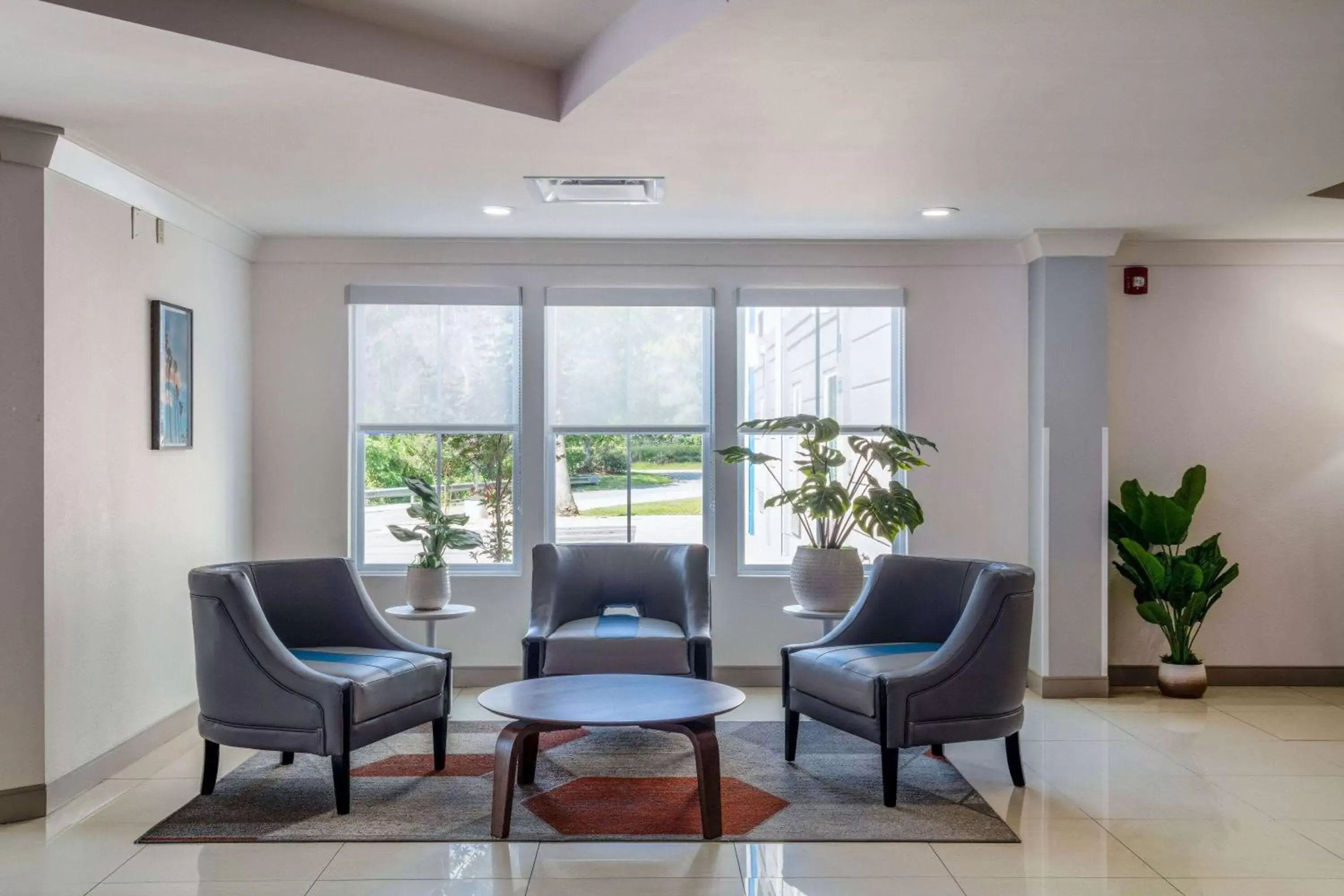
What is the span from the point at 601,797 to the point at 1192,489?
13.0 ft

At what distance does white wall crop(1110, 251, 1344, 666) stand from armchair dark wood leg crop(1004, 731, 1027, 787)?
235 centimetres

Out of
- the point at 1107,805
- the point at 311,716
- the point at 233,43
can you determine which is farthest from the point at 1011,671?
the point at 233,43

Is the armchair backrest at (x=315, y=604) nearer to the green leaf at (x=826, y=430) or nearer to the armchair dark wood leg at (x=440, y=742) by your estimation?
the armchair dark wood leg at (x=440, y=742)

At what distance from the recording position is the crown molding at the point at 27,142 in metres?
3.94

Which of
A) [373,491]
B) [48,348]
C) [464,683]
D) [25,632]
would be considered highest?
[48,348]

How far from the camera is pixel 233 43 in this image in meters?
3.15

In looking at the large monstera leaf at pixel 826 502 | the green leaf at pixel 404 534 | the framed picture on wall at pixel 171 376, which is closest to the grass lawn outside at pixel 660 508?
the large monstera leaf at pixel 826 502

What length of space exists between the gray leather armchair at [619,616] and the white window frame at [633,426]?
63 cm

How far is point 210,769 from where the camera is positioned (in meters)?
4.27

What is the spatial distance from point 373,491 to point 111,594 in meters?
2.03

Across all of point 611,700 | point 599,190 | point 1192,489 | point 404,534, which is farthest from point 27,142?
point 1192,489

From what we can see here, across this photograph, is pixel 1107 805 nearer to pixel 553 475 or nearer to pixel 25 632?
pixel 553 475

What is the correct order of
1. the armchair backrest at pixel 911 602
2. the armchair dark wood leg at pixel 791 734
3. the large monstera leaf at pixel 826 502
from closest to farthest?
the armchair dark wood leg at pixel 791 734 < the armchair backrest at pixel 911 602 < the large monstera leaf at pixel 826 502

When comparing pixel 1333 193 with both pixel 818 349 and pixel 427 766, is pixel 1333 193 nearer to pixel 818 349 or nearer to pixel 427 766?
pixel 818 349
